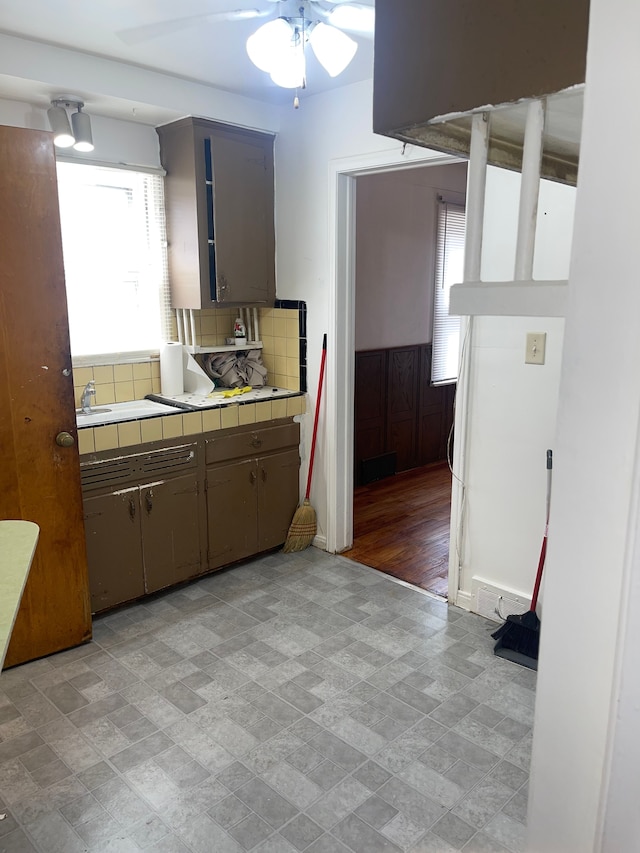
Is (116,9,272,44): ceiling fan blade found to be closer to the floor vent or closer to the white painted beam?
the white painted beam

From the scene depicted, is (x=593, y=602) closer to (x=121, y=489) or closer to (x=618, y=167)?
(x=618, y=167)

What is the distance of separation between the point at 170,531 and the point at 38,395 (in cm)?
103

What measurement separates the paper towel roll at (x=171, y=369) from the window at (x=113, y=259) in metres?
0.13

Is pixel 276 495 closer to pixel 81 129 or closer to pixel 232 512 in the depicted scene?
pixel 232 512

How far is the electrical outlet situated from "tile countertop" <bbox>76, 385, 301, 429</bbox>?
1451 mm

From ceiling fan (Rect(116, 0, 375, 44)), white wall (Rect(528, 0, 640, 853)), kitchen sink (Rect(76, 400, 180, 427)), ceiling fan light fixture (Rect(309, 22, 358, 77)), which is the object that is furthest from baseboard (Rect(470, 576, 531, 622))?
ceiling fan (Rect(116, 0, 375, 44))

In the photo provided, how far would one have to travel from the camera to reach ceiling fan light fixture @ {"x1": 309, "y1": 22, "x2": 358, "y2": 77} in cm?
215

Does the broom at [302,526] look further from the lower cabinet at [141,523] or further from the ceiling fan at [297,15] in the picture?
the ceiling fan at [297,15]

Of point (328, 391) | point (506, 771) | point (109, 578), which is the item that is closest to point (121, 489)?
point (109, 578)

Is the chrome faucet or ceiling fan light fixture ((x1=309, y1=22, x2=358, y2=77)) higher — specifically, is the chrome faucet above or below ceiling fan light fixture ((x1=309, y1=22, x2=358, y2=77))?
below

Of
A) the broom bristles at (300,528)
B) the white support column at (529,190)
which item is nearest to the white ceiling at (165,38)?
the white support column at (529,190)

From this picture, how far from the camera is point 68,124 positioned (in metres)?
2.96

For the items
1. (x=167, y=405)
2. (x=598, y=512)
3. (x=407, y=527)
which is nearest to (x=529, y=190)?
(x=598, y=512)

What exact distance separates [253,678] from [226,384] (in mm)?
1786
